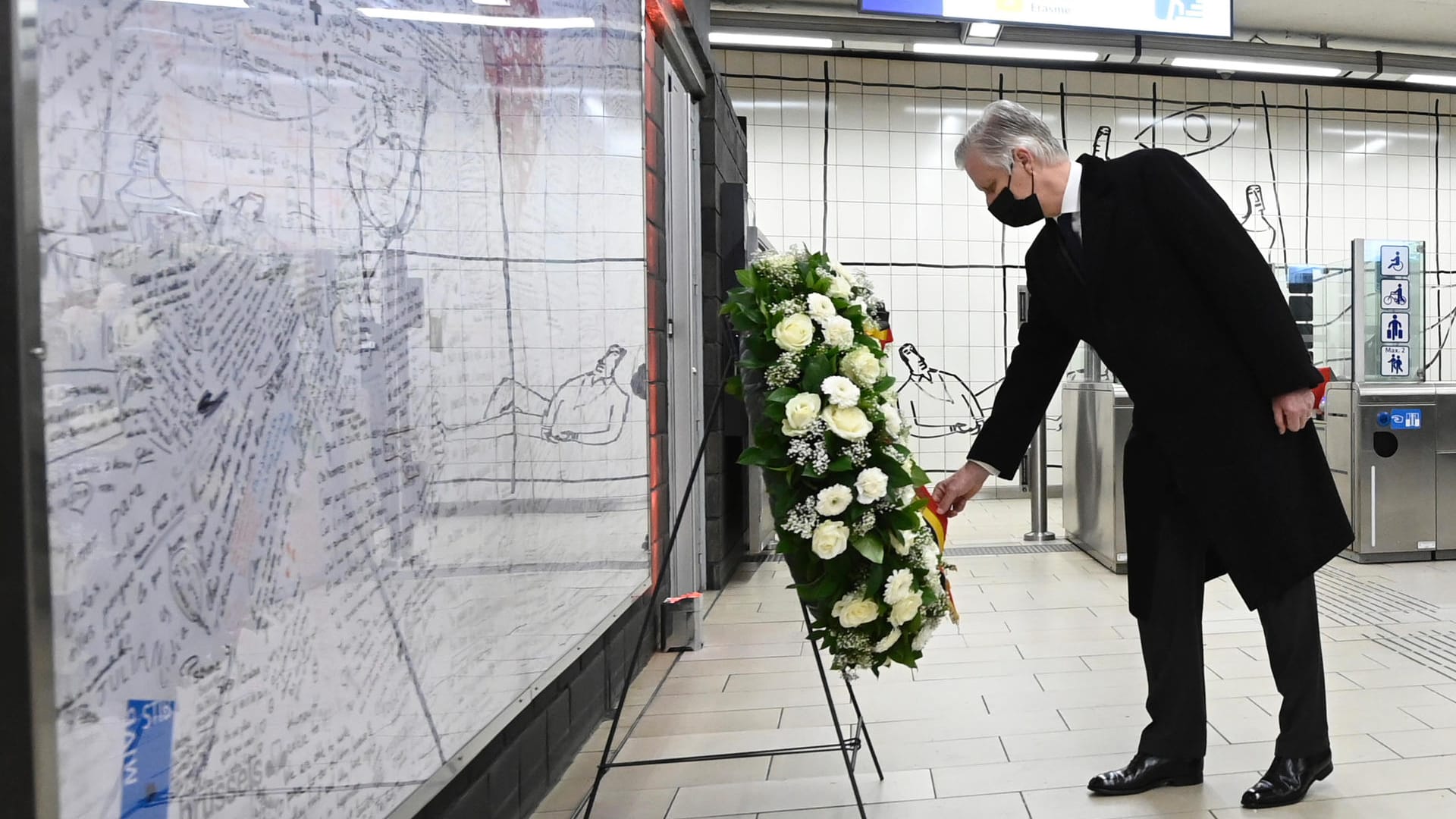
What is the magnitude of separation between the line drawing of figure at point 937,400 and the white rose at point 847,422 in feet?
18.0

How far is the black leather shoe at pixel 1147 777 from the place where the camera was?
1908mm

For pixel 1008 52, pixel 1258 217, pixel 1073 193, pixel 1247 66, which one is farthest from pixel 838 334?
pixel 1258 217

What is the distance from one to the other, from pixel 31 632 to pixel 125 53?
1.50ft

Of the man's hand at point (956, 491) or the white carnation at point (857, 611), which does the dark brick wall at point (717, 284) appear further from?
the white carnation at point (857, 611)

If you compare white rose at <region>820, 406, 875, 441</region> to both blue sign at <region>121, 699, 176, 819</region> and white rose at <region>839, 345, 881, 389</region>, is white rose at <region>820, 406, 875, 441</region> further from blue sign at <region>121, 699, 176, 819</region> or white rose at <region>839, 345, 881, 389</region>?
blue sign at <region>121, 699, 176, 819</region>

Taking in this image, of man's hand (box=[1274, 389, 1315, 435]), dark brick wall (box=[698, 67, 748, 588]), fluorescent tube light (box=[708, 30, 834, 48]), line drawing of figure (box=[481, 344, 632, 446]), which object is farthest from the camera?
fluorescent tube light (box=[708, 30, 834, 48])

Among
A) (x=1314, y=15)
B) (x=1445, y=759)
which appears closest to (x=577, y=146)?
(x=1445, y=759)

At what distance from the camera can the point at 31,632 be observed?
643 mm

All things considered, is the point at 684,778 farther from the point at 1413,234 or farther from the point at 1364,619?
the point at 1413,234

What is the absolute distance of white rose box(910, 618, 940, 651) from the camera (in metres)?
1.65

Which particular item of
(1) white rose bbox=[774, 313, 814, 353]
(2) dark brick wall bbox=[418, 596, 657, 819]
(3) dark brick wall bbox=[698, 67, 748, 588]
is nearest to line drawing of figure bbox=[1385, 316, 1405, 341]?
(3) dark brick wall bbox=[698, 67, 748, 588]

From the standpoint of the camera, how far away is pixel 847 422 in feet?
5.08

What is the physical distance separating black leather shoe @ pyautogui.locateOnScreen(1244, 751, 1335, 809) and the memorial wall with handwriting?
4.89 ft

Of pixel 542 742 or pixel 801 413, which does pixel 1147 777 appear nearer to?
pixel 801 413
